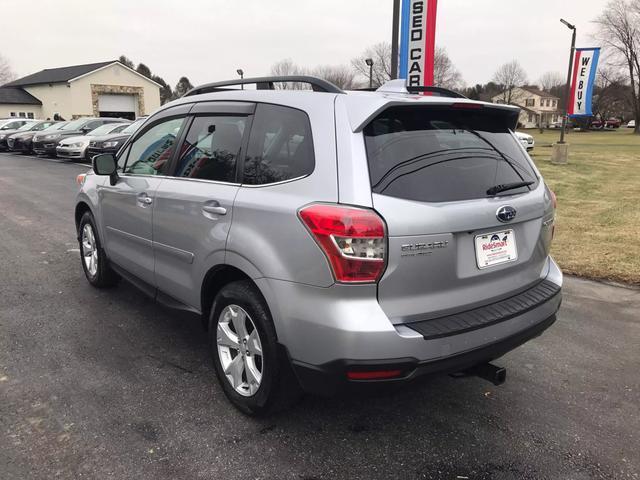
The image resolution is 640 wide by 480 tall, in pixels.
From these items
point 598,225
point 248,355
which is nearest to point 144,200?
point 248,355

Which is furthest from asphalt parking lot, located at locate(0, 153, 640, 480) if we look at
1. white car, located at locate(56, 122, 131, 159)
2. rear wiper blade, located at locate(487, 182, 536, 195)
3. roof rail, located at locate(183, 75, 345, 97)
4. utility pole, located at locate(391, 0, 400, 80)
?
white car, located at locate(56, 122, 131, 159)

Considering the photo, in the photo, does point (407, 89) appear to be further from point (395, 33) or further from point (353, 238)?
point (395, 33)

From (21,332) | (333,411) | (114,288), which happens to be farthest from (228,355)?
(114,288)

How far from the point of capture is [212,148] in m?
3.21

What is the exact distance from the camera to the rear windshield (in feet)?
8.03

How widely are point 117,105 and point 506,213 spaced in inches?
2133

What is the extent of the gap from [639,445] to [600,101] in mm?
92027

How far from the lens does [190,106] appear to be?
141 inches

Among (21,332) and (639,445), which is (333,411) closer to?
(639,445)

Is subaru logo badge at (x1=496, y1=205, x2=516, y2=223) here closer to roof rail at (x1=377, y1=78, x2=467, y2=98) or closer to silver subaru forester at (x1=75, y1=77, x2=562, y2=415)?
silver subaru forester at (x1=75, y1=77, x2=562, y2=415)

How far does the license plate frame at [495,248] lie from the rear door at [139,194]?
2163 millimetres

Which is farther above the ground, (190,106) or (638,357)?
(190,106)

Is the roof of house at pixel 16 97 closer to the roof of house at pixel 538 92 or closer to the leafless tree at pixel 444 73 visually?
the leafless tree at pixel 444 73

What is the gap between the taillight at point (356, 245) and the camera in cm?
228
